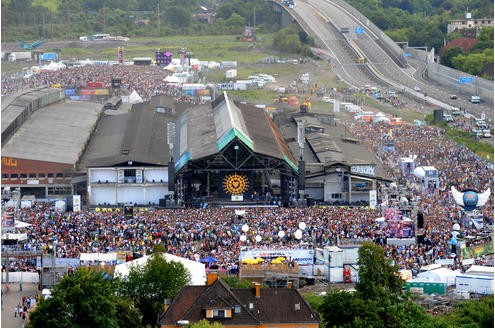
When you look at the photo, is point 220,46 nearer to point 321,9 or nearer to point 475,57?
point 321,9

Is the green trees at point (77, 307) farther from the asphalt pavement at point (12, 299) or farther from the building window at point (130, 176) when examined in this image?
the building window at point (130, 176)

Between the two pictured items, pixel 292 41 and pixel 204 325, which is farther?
pixel 292 41

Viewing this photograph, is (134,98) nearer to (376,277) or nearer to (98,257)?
(98,257)

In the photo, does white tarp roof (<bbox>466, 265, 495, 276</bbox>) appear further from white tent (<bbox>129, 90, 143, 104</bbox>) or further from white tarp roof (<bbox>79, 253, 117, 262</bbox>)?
white tent (<bbox>129, 90, 143, 104</bbox>)

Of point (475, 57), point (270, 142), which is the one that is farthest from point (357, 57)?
point (270, 142)

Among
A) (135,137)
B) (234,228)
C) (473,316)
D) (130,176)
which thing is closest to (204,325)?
(473,316)

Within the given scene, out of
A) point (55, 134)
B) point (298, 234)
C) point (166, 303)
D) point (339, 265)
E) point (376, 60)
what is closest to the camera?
point (166, 303)

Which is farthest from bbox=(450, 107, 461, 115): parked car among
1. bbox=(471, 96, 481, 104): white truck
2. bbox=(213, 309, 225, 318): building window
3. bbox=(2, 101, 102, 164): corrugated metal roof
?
bbox=(213, 309, 225, 318): building window
